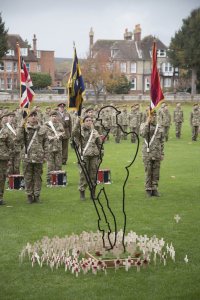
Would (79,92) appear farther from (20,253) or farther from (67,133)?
(67,133)

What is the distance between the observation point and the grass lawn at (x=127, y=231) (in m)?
10.4

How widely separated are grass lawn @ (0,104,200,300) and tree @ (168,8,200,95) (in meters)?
71.0

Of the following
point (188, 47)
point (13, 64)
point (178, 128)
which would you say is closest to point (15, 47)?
point (13, 64)

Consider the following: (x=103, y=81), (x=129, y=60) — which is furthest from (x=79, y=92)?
(x=129, y=60)

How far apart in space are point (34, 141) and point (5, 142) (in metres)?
0.78

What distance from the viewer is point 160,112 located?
131 ft

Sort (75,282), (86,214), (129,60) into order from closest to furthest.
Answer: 1. (75,282)
2. (86,214)
3. (129,60)

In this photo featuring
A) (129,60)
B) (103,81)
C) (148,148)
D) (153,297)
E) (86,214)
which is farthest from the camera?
(129,60)

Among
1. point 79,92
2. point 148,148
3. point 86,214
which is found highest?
point 79,92

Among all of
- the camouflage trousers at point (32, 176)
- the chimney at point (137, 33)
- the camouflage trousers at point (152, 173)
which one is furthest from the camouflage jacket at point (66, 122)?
the chimney at point (137, 33)

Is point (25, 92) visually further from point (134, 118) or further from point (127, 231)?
point (134, 118)

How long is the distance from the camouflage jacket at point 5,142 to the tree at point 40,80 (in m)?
83.0

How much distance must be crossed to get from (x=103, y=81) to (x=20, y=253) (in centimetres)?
8676

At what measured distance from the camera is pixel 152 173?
62.7 ft
